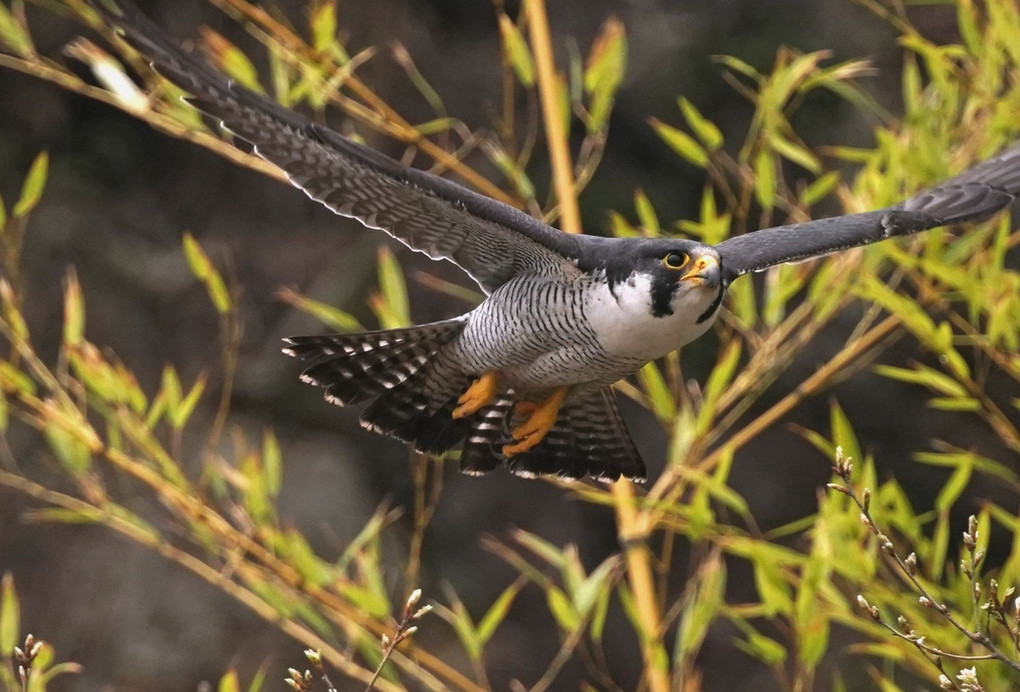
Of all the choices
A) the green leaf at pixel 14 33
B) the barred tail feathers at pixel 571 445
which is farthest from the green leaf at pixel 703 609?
the green leaf at pixel 14 33

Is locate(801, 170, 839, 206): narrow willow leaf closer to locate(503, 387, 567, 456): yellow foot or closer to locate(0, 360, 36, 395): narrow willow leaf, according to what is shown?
locate(503, 387, 567, 456): yellow foot

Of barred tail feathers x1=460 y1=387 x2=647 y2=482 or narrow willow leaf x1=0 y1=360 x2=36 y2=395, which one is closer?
narrow willow leaf x1=0 y1=360 x2=36 y2=395

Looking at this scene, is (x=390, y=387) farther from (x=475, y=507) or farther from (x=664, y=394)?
(x=475, y=507)

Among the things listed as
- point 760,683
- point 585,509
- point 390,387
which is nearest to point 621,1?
point 585,509

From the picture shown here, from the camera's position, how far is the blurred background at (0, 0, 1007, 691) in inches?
209

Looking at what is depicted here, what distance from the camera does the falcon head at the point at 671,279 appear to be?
212 cm

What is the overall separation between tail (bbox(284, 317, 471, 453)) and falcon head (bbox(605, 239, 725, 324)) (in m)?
0.56

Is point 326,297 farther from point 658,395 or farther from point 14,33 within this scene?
point 658,395

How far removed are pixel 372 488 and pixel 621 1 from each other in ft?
7.31

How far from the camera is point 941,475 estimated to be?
17.8ft

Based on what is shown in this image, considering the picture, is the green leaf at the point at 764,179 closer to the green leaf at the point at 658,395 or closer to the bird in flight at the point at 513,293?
the bird in flight at the point at 513,293

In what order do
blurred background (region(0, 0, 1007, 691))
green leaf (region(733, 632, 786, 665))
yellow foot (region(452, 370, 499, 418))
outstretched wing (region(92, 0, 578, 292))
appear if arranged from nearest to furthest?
1. outstretched wing (region(92, 0, 578, 292))
2. green leaf (region(733, 632, 786, 665))
3. yellow foot (region(452, 370, 499, 418))
4. blurred background (region(0, 0, 1007, 691))

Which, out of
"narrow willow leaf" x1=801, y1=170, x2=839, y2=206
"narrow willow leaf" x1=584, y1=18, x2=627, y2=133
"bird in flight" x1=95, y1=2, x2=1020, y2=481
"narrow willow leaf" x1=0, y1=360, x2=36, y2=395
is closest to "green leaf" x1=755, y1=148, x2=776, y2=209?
"narrow willow leaf" x1=801, y1=170, x2=839, y2=206

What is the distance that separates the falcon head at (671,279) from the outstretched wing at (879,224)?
10cm
